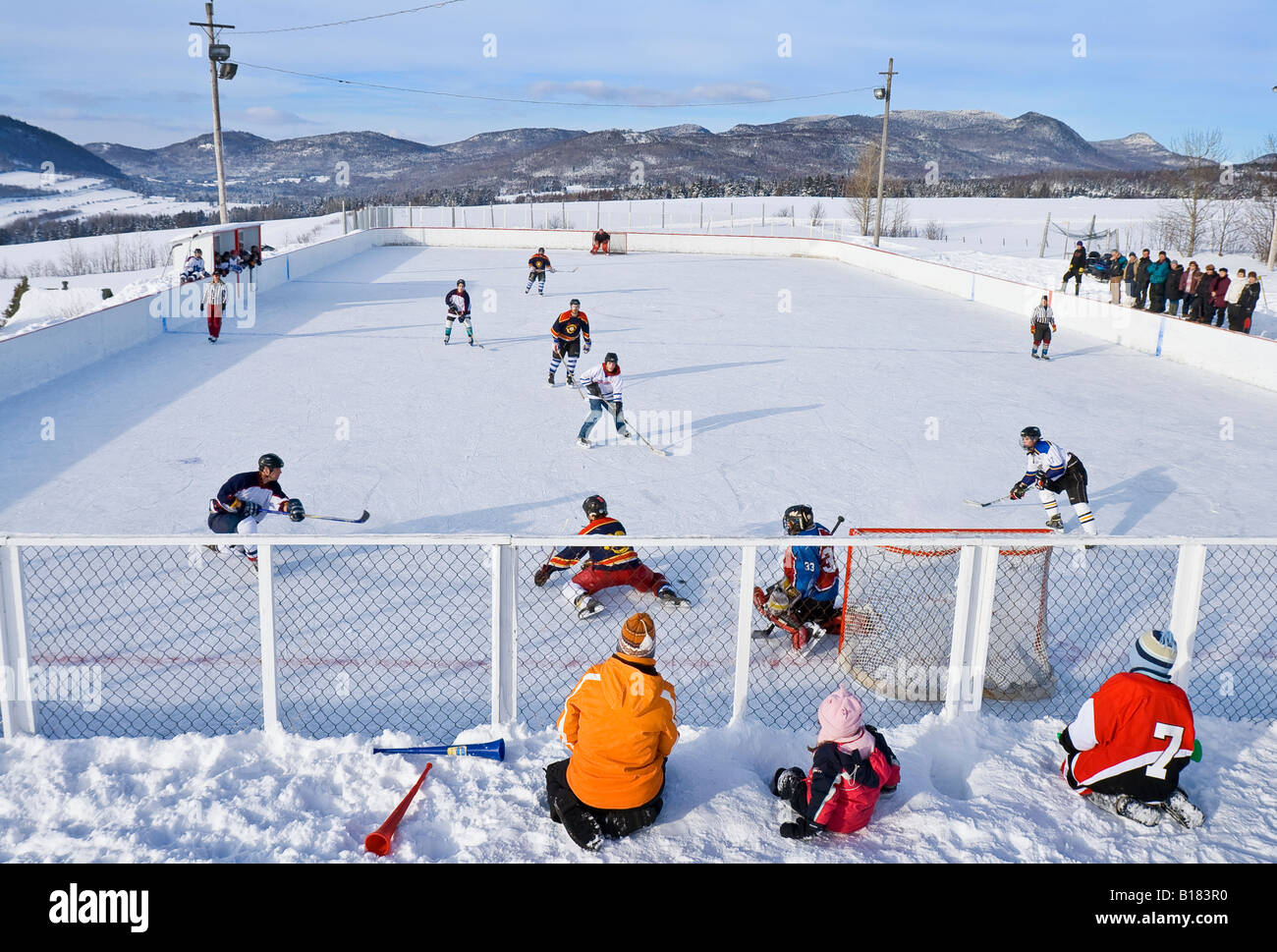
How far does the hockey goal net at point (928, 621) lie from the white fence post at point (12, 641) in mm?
4166

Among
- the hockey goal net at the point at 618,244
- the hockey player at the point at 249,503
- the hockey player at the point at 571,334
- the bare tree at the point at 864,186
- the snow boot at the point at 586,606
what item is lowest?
the snow boot at the point at 586,606

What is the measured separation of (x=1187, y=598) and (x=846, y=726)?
2014 millimetres

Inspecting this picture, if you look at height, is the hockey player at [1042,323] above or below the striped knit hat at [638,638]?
above

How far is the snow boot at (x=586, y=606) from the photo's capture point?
681 centimetres

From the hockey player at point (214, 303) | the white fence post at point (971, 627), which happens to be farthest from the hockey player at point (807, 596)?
the hockey player at point (214, 303)

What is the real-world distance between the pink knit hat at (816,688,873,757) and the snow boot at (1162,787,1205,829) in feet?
4.20

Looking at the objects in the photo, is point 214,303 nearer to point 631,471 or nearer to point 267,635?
point 631,471

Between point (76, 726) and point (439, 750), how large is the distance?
2342 millimetres

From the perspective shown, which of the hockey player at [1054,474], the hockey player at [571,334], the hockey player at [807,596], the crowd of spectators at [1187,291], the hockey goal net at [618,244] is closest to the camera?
the hockey player at [807,596]

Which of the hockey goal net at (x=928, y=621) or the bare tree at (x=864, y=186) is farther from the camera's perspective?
the bare tree at (x=864, y=186)

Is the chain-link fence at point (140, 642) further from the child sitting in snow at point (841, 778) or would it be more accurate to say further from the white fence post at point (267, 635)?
the child sitting in snow at point (841, 778)

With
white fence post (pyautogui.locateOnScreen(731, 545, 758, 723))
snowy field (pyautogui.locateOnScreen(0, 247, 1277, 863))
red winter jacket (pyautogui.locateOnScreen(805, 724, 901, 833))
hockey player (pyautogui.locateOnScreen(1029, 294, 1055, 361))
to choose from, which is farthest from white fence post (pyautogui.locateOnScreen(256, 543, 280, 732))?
hockey player (pyautogui.locateOnScreen(1029, 294, 1055, 361))

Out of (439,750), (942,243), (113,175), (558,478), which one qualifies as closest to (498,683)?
(439,750)

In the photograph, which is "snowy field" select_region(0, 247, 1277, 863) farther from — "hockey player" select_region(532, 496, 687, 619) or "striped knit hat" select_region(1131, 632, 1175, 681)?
"striped knit hat" select_region(1131, 632, 1175, 681)
